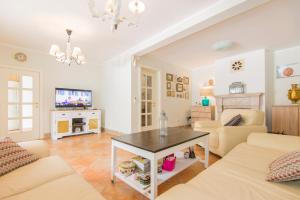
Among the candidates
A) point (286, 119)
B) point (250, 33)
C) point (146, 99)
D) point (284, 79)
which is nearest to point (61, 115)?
point (146, 99)

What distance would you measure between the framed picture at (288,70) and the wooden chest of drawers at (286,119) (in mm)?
932

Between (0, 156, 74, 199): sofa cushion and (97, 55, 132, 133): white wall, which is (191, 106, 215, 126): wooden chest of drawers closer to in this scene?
(97, 55, 132, 133): white wall

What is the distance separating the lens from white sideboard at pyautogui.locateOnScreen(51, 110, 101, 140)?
373cm

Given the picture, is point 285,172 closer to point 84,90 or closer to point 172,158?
point 172,158

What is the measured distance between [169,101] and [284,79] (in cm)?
304

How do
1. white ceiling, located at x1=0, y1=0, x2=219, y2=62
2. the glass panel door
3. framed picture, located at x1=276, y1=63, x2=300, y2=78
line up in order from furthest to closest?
the glass panel door, framed picture, located at x1=276, y1=63, x2=300, y2=78, white ceiling, located at x1=0, y1=0, x2=219, y2=62

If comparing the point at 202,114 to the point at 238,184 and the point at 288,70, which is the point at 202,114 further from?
the point at 238,184

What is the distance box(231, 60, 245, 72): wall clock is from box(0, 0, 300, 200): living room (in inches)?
A: 1.1

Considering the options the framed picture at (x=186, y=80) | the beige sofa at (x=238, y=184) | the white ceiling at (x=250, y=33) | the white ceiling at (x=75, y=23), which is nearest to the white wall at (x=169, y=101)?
the framed picture at (x=186, y=80)

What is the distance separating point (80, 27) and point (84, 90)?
7.22ft

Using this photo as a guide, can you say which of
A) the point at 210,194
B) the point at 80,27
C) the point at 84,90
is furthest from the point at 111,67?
the point at 210,194

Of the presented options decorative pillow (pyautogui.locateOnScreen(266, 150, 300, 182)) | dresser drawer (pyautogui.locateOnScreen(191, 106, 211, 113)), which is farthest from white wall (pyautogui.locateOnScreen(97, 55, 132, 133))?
decorative pillow (pyautogui.locateOnScreen(266, 150, 300, 182))

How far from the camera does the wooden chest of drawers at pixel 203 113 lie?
4707 millimetres

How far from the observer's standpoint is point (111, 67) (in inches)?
179
